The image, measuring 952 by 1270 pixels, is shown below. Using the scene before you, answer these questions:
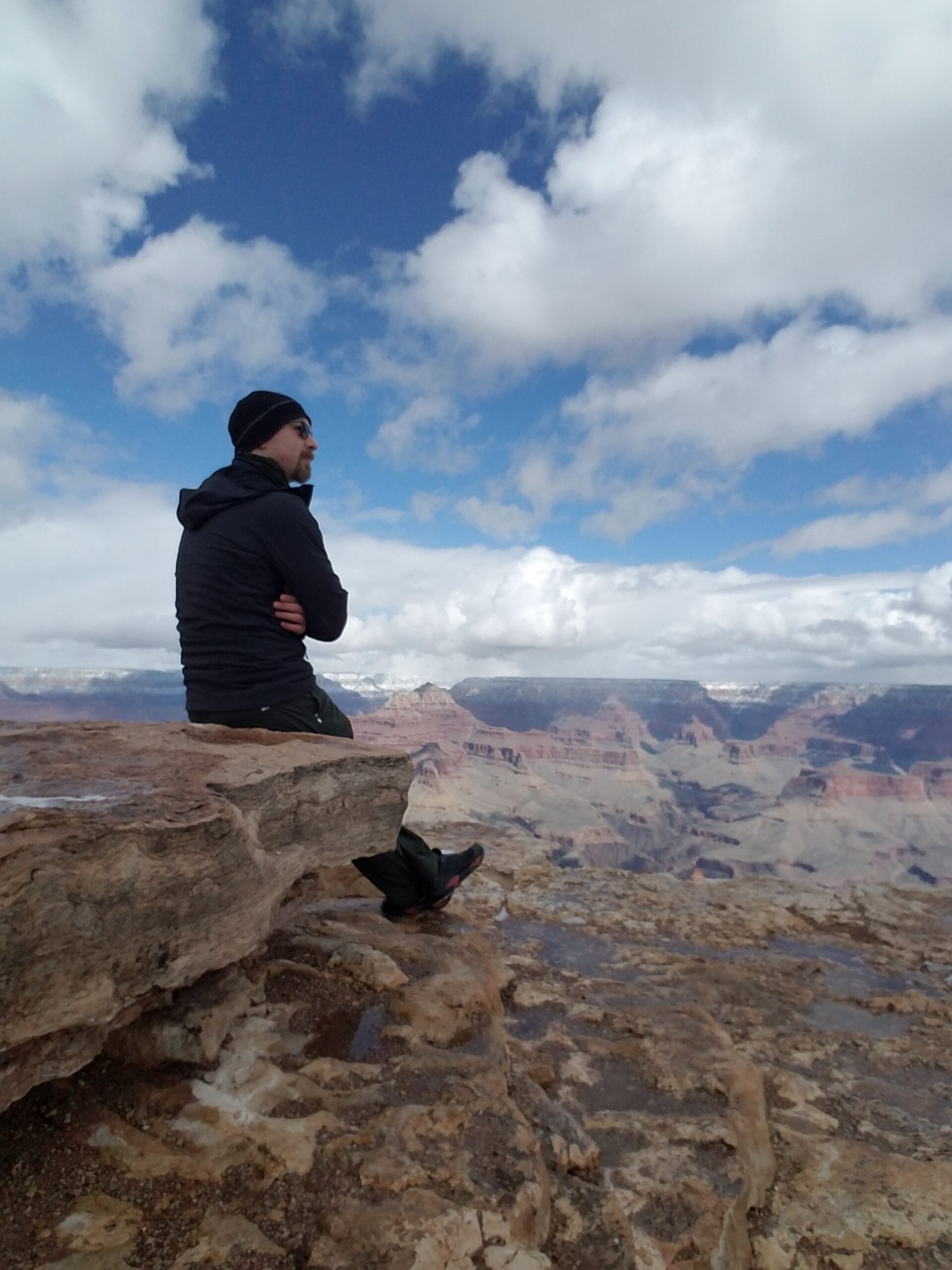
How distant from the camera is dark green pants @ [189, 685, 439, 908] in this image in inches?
189

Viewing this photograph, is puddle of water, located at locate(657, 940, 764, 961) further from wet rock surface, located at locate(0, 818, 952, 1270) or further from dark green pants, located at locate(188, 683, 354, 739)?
dark green pants, located at locate(188, 683, 354, 739)

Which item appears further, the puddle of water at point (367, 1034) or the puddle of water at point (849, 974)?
the puddle of water at point (849, 974)

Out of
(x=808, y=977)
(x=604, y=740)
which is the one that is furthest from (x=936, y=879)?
(x=808, y=977)

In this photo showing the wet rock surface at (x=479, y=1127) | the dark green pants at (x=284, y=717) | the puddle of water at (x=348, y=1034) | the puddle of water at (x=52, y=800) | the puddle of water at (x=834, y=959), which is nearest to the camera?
the wet rock surface at (x=479, y=1127)

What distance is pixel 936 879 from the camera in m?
119

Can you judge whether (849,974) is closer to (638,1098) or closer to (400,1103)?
(638,1098)

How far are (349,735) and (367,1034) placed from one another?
212 centimetres

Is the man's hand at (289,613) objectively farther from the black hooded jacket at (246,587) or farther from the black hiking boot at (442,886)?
the black hiking boot at (442,886)

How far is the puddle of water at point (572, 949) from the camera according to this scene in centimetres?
626

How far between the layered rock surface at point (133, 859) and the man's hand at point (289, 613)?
806mm

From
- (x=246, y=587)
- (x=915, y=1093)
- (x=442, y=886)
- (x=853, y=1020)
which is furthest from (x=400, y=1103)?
(x=853, y=1020)

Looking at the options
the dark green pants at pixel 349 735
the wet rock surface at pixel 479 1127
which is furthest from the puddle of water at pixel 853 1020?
the dark green pants at pixel 349 735

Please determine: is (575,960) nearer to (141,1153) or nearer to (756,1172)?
(756,1172)

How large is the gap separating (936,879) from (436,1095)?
146400 mm
